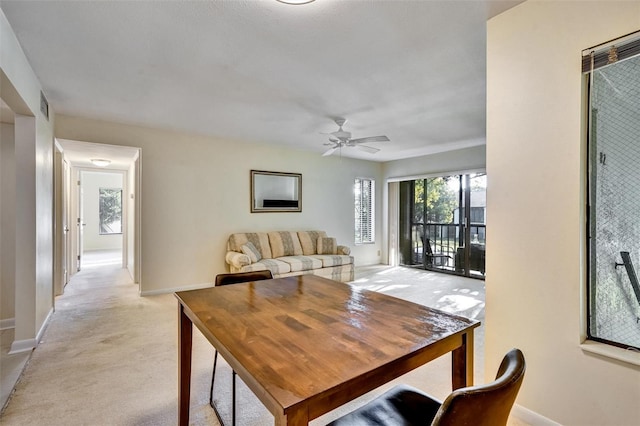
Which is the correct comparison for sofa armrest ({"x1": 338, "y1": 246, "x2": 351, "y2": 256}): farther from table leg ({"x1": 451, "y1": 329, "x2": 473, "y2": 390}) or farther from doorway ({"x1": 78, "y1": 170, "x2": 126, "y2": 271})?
doorway ({"x1": 78, "y1": 170, "x2": 126, "y2": 271})

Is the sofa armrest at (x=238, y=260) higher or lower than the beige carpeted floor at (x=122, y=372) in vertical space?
higher

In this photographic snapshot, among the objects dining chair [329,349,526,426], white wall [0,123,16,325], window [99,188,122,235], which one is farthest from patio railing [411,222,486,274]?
window [99,188,122,235]

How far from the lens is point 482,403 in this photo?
2.28ft

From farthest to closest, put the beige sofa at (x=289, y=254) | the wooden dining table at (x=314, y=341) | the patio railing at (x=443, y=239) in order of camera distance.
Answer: the patio railing at (x=443, y=239)
the beige sofa at (x=289, y=254)
the wooden dining table at (x=314, y=341)

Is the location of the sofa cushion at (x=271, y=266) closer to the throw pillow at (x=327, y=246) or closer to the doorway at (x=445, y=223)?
the throw pillow at (x=327, y=246)

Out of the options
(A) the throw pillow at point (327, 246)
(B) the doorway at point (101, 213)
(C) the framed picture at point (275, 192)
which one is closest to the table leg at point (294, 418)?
(C) the framed picture at point (275, 192)

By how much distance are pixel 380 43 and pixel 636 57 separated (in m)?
1.37

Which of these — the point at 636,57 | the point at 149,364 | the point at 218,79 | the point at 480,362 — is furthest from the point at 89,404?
the point at 636,57

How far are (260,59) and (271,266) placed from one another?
2.93 metres

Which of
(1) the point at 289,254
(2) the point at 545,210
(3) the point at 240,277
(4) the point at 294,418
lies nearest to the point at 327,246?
(1) the point at 289,254

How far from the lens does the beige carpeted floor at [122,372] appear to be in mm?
1827

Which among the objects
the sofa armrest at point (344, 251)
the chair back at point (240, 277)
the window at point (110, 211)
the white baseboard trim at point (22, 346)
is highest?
the window at point (110, 211)

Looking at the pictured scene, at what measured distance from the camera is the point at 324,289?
179 cm

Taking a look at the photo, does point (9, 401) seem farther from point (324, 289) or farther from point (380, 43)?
point (380, 43)
